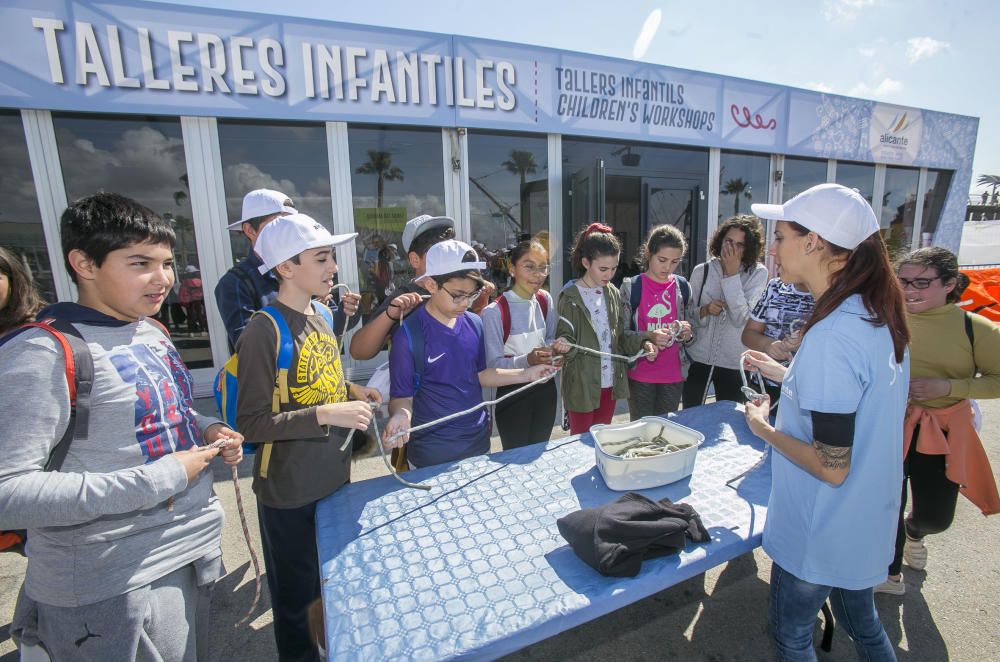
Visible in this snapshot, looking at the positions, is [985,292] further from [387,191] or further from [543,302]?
[387,191]

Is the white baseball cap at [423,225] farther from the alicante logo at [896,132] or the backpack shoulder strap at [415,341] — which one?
the alicante logo at [896,132]

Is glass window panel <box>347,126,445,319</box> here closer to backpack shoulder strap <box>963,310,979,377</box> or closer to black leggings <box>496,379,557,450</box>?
black leggings <box>496,379,557,450</box>

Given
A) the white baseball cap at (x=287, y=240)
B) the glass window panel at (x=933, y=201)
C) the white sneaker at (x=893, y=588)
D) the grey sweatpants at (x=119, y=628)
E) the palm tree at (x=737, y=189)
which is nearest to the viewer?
the grey sweatpants at (x=119, y=628)

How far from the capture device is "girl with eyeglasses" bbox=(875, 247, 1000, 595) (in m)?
2.24

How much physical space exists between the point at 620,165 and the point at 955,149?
32.2 ft

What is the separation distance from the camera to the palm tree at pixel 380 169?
6.15 meters

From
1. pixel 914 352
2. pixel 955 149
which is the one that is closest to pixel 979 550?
pixel 914 352

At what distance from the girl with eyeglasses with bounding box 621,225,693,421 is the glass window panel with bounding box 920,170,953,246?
11.9 meters

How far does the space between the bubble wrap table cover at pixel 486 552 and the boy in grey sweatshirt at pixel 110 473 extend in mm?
474

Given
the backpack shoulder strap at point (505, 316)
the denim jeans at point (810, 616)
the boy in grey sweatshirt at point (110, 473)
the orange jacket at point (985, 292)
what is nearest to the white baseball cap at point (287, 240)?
the boy in grey sweatshirt at point (110, 473)

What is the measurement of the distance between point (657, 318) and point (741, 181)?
22.3 ft

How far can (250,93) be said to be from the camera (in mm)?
5203

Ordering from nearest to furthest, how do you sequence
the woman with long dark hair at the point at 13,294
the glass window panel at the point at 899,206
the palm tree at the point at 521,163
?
1. the woman with long dark hair at the point at 13,294
2. the palm tree at the point at 521,163
3. the glass window panel at the point at 899,206

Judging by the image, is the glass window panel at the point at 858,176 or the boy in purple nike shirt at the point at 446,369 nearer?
the boy in purple nike shirt at the point at 446,369
